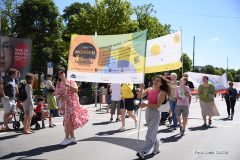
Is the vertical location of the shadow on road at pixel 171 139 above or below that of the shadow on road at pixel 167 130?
below

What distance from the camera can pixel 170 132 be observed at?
11.2 m

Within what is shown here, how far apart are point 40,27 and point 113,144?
40.1 m

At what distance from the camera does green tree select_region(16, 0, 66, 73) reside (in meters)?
46.3

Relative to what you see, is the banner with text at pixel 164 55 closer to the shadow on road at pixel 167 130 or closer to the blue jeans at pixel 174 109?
the blue jeans at pixel 174 109

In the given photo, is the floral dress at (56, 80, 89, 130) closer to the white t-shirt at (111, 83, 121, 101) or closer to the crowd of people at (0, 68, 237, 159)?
the crowd of people at (0, 68, 237, 159)

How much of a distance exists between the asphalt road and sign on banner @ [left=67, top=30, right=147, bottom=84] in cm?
165

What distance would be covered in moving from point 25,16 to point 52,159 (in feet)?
137

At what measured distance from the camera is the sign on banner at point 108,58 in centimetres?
902

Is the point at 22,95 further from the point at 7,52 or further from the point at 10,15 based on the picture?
the point at 10,15

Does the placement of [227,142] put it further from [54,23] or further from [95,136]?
[54,23]

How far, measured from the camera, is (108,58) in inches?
371

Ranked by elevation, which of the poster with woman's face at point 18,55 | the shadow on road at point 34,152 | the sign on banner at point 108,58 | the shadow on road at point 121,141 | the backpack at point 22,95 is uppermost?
the poster with woman's face at point 18,55

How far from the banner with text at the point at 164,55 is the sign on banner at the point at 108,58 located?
2.35m

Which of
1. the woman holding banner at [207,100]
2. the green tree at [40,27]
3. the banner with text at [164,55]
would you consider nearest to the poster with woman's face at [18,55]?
the woman holding banner at [207,100]
